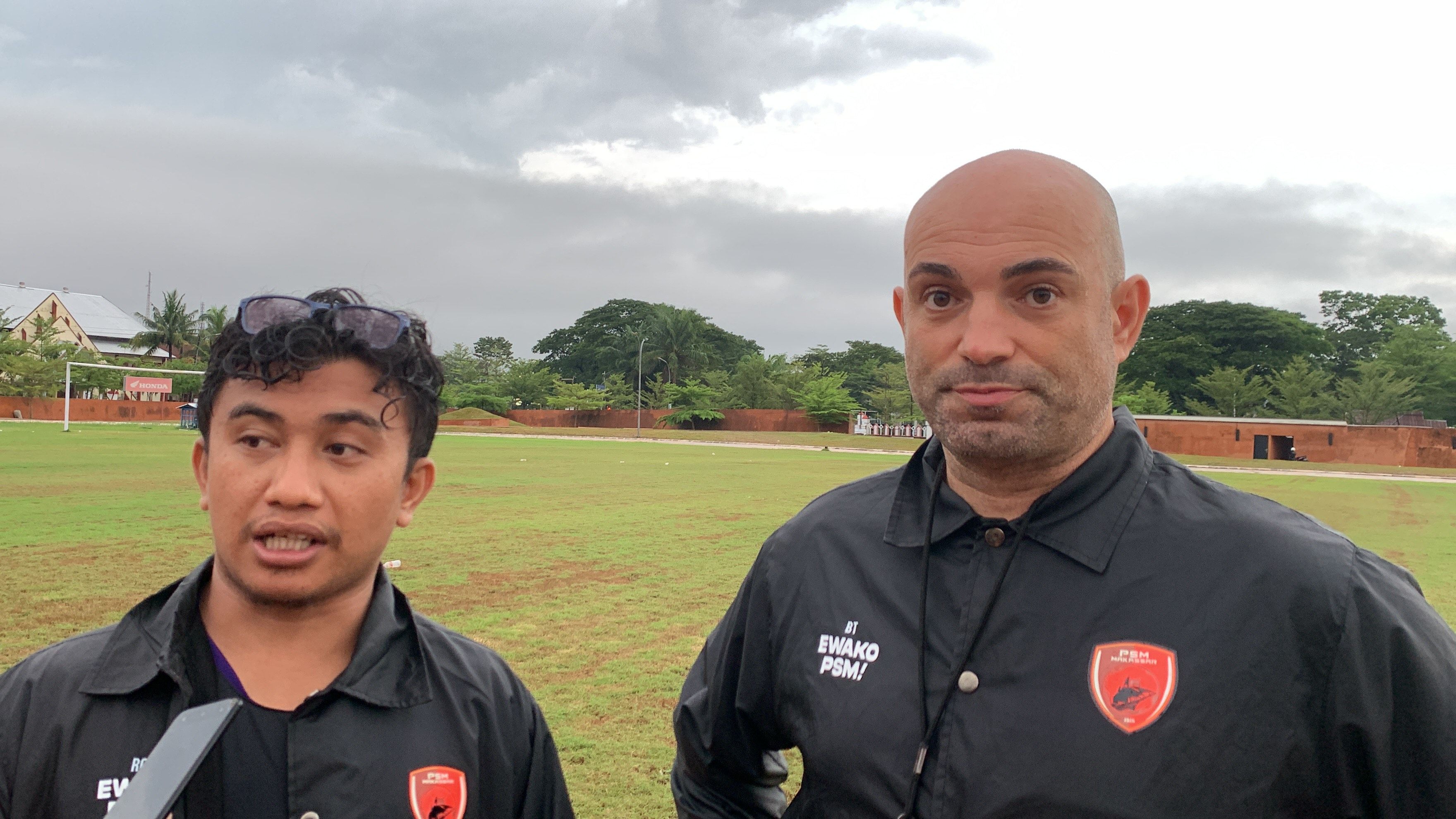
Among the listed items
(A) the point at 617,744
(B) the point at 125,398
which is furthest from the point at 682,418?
(A) the point at 617,744

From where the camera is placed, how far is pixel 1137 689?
5.92 feet

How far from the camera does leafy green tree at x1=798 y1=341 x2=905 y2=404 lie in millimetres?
89250

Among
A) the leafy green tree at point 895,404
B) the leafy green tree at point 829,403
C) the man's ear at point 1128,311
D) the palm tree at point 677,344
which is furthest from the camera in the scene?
the palm tree at point 677,344

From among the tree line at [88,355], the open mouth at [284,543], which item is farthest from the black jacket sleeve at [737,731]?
the tree line at [88,355]

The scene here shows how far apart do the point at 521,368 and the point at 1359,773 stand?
8621 cm

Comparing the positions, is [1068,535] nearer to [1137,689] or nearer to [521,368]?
[1137,689]

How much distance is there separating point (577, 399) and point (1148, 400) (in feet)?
143

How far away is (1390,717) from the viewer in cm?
172

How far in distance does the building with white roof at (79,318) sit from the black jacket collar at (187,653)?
288 feet

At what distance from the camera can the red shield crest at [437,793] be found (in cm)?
193

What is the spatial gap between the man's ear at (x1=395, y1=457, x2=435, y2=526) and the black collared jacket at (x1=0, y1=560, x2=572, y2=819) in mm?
168

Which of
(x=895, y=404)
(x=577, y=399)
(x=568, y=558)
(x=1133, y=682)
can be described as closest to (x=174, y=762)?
(x=1133, y=682)

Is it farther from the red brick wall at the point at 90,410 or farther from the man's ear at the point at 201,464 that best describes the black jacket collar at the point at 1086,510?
the red brick wall at the point at 90,410

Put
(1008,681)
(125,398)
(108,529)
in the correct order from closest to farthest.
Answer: (1008,681) → (108,529) → (125,398)
